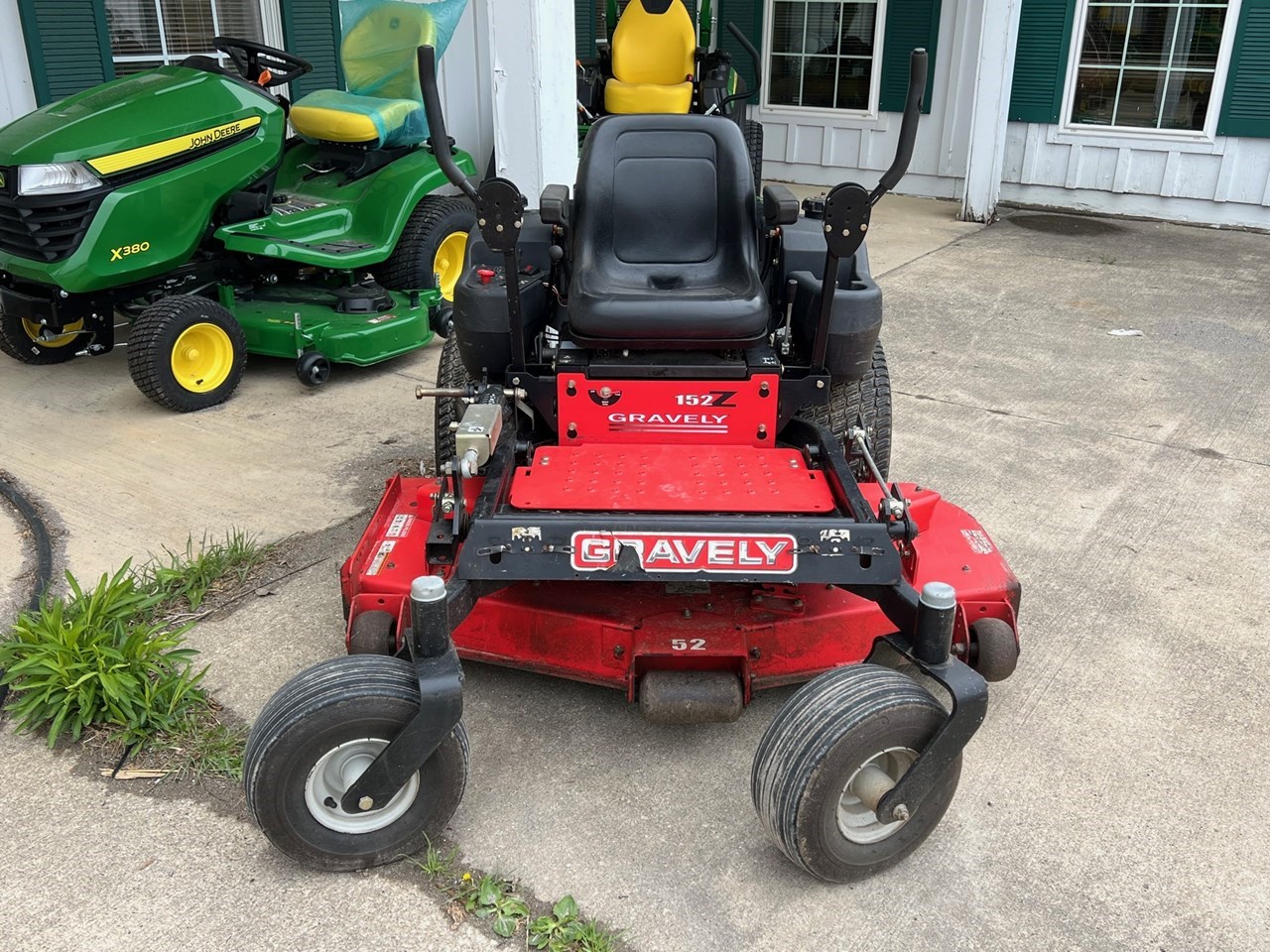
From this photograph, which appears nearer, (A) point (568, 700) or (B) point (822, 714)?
(B) point (822, 714)

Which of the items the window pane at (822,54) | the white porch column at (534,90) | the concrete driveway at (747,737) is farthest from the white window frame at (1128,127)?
the white porch column at (534,90)

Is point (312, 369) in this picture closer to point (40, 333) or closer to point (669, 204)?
point (40, 333)

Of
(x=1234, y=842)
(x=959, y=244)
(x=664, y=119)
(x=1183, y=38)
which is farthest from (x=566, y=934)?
(x=1183, y=38)

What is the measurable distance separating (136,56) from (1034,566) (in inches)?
200

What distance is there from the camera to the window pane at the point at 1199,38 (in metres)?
7.54

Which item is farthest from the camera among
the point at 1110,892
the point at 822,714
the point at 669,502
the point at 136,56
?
the point at 136,56

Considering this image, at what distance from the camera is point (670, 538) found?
2141 mm

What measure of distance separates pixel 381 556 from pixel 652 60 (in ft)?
19.3

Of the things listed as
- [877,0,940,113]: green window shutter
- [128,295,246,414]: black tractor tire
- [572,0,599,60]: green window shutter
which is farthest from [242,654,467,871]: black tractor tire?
[877,0,940,113]: green window shutter

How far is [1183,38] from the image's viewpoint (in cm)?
768

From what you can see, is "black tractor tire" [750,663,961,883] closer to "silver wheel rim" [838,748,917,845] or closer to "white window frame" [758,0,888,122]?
"silver wheel rim" [838,748,917,845]

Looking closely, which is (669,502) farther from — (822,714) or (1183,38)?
(1183,38)

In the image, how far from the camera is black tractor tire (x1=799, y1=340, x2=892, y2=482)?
10.4 ft

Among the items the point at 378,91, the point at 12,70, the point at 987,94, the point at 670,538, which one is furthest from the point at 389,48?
the point at 987,94
